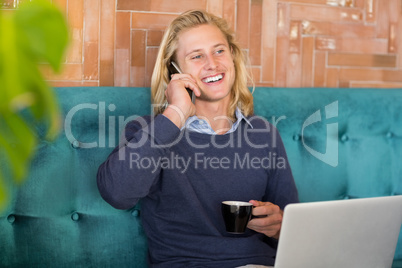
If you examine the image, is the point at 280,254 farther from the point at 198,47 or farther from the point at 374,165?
the point at 374,165

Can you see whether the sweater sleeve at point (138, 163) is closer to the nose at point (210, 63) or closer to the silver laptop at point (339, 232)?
the nose at point (210, 63)

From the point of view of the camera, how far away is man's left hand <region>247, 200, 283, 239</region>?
146 cm

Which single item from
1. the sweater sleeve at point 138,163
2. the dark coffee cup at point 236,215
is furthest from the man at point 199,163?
the dark coffee cup at point 236,215

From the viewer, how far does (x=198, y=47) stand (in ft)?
5.63

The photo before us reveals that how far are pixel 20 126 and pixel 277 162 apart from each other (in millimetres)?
1490

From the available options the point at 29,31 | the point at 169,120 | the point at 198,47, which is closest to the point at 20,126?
the point at 29,31

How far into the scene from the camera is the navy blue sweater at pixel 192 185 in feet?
4.58

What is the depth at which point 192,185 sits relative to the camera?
5.16 ft

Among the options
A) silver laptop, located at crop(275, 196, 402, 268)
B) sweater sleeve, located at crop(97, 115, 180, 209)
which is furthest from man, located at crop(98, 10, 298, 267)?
silver laptop, located at crop(275, 196, 402, 268)

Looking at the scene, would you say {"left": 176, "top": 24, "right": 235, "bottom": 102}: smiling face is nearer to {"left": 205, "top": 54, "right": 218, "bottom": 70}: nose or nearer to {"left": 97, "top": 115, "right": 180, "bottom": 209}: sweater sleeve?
{"left": 205, "top": 54, "right": 218, "bottom": 70}: nose

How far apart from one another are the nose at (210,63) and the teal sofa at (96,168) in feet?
0.80

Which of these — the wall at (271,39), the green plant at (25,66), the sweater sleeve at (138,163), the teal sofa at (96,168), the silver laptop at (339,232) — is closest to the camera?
the green plant at (25,66)

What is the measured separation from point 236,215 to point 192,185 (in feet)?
1.06
